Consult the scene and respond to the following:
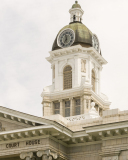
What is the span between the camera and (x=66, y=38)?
5884 cm

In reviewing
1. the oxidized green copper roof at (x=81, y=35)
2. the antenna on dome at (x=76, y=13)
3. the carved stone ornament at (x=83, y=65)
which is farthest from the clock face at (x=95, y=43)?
the antenna on dome at (x=76, y=13)

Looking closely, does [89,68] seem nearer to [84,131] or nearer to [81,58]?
[81,58]

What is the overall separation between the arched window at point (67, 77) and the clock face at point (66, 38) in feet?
9.77

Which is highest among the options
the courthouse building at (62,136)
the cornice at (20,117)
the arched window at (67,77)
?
the arched window at (67,77)

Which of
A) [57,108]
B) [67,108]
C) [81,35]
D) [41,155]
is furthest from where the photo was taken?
[81,35]

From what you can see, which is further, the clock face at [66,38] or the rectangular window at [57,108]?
the clock face at [66,38]

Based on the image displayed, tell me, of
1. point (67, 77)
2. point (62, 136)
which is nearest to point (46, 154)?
point (62, 136)

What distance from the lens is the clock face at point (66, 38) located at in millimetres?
57969

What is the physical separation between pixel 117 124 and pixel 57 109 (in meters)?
24.4

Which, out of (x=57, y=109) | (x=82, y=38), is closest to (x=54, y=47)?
(x=82, y=38)

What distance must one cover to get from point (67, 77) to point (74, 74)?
4.37ft

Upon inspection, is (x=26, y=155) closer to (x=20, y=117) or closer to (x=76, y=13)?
(x=20, y=117)

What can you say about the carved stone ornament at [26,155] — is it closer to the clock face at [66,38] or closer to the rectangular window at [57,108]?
the rectangular window at [57,108]

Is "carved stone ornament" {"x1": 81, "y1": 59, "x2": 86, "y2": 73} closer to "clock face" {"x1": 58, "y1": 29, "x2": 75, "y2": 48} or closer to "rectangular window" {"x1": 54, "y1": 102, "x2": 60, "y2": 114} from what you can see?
"clock face" {"x1": 58, "y1": 29, "x2": 75, "y2": 48}
